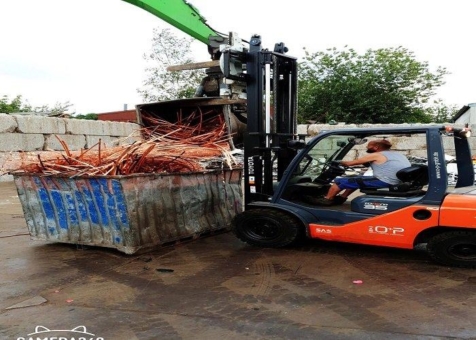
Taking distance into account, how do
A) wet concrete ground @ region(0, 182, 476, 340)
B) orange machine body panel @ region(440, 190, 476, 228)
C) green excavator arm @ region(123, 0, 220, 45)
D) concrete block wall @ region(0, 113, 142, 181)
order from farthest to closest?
concrete block wall @ region(0, 113, 142, 181) → green excavator arm @ region(123, 0, 220, 45) → orange machine body panel @ region(440, 190, 476, 228) → wet concrete ground @ region(0, 182, 476, 340)

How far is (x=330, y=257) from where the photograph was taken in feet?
18.1

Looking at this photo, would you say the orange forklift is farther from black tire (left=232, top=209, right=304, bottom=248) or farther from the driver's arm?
the driver's arm

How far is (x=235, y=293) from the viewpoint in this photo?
4.29 m

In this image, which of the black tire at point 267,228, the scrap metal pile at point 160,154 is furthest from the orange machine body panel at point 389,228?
the scrap metal pile at point 160,154

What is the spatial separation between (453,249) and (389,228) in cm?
72

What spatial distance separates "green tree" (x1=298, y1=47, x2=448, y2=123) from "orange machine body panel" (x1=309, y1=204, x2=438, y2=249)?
46.1 feet

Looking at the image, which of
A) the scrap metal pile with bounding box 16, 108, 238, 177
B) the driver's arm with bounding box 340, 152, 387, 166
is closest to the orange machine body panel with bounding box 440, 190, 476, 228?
the driver's arm with bounding box 340, 152, 387, 166

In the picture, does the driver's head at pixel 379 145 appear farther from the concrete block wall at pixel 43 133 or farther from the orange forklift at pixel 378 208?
the concrete block wall at pixel 43 133

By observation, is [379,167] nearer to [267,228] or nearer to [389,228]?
[389,228]

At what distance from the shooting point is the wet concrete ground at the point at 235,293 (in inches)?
138

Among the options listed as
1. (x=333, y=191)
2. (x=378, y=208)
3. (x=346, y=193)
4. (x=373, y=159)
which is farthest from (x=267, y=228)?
(x=373, y=159)

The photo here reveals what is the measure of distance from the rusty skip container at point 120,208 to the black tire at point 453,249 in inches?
119

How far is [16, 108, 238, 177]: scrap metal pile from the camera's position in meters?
5.62

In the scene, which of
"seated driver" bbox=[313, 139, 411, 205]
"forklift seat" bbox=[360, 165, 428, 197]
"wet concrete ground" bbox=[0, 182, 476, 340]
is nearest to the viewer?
"wet concrete ground" bbox=[0, 182, 476, 340]
